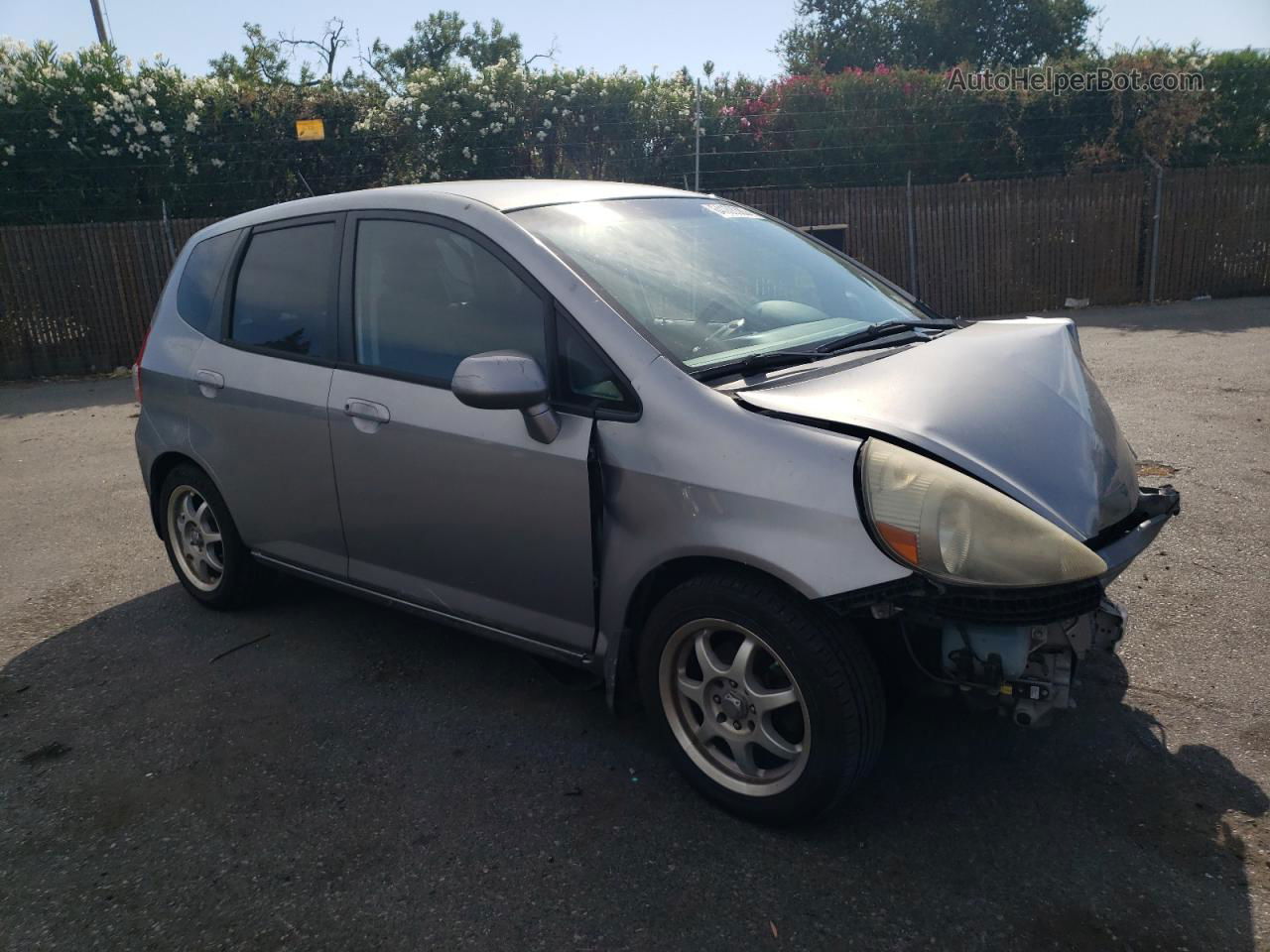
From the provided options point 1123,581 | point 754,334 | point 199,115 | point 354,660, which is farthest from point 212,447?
point 199,115

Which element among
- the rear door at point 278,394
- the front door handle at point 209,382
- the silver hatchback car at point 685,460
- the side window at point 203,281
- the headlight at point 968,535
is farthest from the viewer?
the side window at point 203,281

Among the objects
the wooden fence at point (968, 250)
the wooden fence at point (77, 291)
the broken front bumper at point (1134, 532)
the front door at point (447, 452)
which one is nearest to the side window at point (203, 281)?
the front door at point (447, 452)

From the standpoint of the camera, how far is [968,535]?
2445 mm

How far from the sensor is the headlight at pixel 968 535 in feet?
7.98

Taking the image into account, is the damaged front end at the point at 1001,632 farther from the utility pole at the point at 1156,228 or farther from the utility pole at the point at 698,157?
the utility pole at the point at 1156,228

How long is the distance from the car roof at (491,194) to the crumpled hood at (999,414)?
1203 millimetres

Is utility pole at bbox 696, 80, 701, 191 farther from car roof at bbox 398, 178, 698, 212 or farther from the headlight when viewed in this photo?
the headlight

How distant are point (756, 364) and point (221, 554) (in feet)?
9.24

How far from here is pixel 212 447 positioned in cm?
434

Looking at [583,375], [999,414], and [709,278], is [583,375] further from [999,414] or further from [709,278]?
[999,414]

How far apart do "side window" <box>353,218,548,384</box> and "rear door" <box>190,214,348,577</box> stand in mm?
192

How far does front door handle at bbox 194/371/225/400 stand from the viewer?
13.9ft

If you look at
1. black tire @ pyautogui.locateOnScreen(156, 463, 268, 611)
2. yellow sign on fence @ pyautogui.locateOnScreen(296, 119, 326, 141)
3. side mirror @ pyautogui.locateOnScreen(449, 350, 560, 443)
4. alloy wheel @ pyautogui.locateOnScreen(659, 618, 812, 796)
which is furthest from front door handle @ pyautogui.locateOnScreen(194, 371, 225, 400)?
yellow sign on fence @ pyautogui.locateOnScreen(296, 119, 326, 141)

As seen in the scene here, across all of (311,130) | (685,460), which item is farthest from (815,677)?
(311,130)
